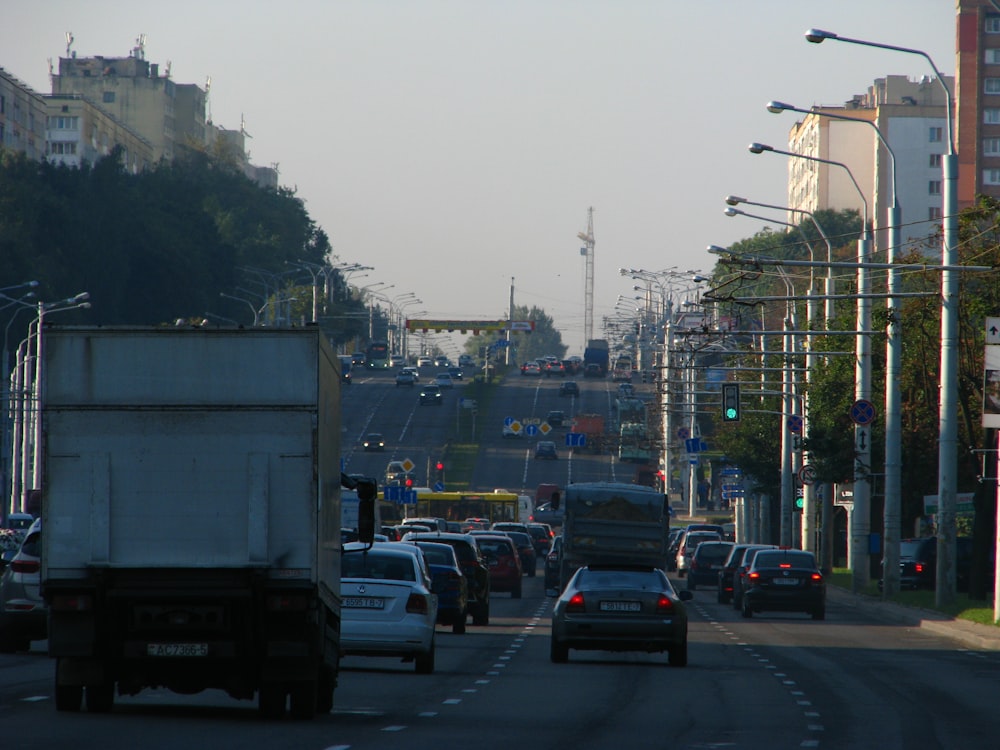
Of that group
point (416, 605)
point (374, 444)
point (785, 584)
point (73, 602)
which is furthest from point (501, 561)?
point (374, 444)

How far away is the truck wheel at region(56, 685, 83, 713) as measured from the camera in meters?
14.5

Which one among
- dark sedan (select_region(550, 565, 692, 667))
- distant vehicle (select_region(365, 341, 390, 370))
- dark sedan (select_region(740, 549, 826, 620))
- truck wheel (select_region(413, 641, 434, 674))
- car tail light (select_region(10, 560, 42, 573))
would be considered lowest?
dark sedan (select_region(740, 549, 826, 620))

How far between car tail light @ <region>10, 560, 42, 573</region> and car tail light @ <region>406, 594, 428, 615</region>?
4.69m

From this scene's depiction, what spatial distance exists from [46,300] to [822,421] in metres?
62.1

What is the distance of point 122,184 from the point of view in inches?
5000

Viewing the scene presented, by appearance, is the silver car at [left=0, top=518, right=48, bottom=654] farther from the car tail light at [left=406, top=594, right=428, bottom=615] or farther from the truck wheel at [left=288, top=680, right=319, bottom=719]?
the truck wheel at [left=288, top=680, right=319, bottom=719]

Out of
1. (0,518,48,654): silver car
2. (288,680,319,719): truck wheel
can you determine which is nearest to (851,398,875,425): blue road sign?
(0,518,48,654): silver car

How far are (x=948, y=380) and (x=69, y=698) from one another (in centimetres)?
2547

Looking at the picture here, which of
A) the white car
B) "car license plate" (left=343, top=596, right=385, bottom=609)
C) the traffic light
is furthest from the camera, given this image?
the traffic light

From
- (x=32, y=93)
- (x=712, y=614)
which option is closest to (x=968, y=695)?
(x=712, y=614)

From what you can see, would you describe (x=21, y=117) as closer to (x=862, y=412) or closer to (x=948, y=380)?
(x=862, y=412)

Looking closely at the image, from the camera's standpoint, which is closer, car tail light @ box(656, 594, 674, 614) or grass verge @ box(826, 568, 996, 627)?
car tail light @ box(656, 594, 674, 614)

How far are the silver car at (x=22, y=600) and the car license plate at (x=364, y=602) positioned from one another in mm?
3996

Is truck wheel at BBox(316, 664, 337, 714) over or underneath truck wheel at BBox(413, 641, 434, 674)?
over
